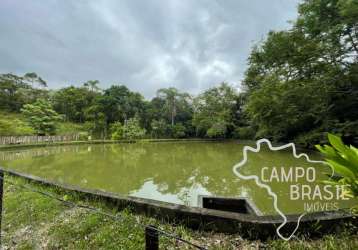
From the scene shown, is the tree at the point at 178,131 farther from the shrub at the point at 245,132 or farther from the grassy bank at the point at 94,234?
the grassy bank at the point at 94,234

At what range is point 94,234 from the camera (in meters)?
1.94

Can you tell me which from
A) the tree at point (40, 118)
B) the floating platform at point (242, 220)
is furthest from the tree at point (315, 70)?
the tree at point (40, 118)

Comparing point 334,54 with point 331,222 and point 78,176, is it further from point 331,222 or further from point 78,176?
point 78,176

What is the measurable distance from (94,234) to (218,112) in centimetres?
2246

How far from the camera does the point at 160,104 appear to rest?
94.7 ft

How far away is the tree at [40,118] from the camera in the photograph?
17172 millimetres

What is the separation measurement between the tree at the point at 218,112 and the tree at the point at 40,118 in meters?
14.7

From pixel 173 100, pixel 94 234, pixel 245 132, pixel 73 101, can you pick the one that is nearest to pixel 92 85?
pixel 73 101

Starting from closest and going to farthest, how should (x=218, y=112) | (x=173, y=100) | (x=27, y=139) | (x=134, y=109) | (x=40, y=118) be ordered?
1. (x=27, y=139)
2. (x=40, y=118)
3. (x=218, y=112)
4. (x=134, y=109)
5. (x=173, y=100)

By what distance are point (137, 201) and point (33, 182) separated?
2432mm

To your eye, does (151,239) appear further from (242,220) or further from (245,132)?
(245,132)

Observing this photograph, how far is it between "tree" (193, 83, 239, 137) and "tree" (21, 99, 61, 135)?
14.7 metres

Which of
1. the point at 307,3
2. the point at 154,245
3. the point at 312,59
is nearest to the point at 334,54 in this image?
the point at 312,59

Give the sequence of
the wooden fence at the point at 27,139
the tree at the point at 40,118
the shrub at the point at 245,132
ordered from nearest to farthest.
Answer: the wooden fence at the point at 27,139 → the tree at the point at 40,118 → the shrub at the point at 245,132
